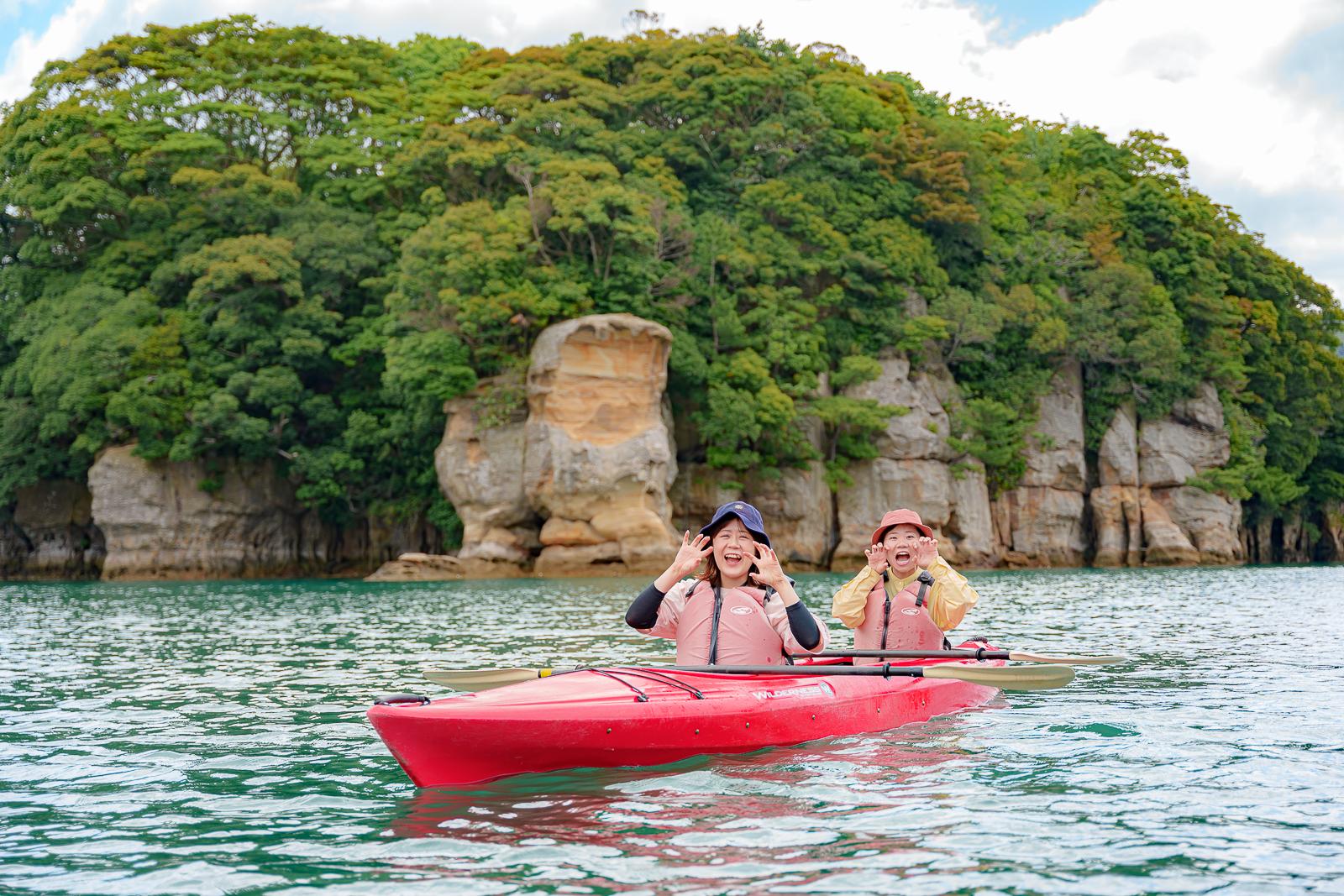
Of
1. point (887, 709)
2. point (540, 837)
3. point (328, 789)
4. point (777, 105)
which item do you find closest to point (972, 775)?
point (887, 709)

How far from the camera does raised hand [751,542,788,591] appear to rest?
295 inches

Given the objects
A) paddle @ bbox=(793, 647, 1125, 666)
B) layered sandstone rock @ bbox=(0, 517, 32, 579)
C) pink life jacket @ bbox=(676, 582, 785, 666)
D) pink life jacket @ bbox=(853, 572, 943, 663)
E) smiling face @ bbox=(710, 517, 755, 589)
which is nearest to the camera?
smiling face @ bbox=(710, 517, 755, 589)

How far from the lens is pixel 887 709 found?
8414mm

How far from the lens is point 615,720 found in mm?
6684

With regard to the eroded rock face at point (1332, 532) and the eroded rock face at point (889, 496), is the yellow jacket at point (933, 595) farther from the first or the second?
the eroded rock face at point (1332, 532)

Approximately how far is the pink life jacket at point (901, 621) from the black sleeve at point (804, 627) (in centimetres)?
176

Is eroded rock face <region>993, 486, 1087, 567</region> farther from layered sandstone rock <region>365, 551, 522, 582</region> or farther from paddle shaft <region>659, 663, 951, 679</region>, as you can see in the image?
paddle shaft <region>659, 663, 951, 679</region>

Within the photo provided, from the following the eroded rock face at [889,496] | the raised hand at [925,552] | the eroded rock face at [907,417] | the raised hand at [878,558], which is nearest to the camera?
the raised hand at [925,552]

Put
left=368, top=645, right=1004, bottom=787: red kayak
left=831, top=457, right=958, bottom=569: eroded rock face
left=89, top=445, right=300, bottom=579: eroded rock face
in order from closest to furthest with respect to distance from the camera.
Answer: left=368, top=645, right=1004, bottom=787: red kayak → left=89, top=445, right=300, bottom=579: eroded rock face → left=831, top=457, right=958, bottom=569: eroded rock face

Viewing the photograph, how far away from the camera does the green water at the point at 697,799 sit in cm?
493

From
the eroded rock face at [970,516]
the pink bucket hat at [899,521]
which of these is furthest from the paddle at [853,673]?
the eroded rock face at [970,516]

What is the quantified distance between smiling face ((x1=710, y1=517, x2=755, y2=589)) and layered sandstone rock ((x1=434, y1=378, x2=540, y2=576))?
27.4 m

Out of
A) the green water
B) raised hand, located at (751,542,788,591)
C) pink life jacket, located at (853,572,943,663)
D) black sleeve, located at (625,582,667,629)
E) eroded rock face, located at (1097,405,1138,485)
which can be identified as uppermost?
eroded rock face, located at (1097,405,1138,485)

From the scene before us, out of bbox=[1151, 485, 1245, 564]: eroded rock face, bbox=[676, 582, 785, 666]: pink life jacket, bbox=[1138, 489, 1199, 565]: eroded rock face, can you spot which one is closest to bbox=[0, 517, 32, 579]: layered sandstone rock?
bbox=[1138, 489, 1199, 565]: eroded rock face
